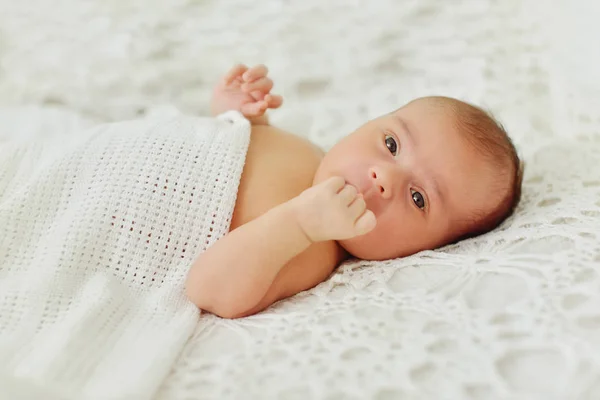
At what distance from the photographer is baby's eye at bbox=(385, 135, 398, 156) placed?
Answer: 118 cm

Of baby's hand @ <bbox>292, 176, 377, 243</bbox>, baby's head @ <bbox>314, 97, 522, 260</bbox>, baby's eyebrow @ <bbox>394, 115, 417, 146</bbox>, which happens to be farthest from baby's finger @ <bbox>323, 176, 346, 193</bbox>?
baby's eyebrow @ <bbox>394, 115, 417, 146</bbox>

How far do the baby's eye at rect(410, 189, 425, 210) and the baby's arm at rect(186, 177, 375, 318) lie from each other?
0.17m

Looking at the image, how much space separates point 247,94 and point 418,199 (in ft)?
1.44

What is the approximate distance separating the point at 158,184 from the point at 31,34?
33.3 inches

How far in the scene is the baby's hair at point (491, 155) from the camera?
1.17 meters

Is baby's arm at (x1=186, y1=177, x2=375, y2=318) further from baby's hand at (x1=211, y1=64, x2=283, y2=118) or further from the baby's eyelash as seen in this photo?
baby's hand at (x1=211, y1=64, x2=283, y2=118)

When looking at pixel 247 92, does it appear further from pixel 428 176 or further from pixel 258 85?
pixel 428 176

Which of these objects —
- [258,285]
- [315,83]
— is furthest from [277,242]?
[315,83]

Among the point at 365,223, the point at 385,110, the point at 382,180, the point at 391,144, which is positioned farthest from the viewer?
the point at 385,110

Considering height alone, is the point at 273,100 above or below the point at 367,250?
above

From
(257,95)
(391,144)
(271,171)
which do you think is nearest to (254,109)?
(257,95)

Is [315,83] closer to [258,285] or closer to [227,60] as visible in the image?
[227,60]

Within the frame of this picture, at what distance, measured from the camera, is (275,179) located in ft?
3.92

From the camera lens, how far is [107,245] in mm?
1049
